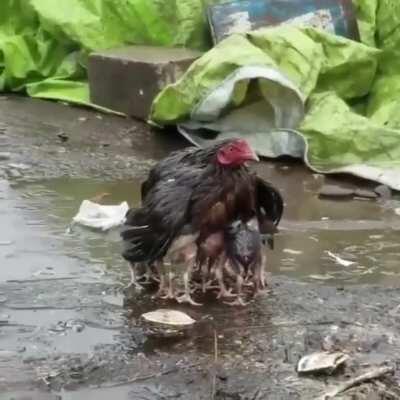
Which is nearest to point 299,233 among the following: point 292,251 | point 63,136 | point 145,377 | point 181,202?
point 292,251

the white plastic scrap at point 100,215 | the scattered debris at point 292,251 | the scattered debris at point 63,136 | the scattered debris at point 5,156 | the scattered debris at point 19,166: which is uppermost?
the white plastic scrap at point 100,215

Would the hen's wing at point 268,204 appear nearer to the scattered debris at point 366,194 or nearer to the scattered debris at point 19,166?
the scattered debris at point 366,194

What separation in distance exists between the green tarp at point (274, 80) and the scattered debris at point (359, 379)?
2.62 meters

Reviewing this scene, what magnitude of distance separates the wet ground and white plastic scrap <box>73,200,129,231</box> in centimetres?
7

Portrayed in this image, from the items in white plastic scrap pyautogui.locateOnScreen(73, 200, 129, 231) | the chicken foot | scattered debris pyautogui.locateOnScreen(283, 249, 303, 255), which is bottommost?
scattered debris pyautogui.locateOnScreen(283, 249, 303, 255)

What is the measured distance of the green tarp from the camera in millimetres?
6953

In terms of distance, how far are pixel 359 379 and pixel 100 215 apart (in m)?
2.16

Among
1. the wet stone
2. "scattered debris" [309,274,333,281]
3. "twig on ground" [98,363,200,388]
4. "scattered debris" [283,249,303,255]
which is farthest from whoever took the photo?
"scattered debris" [283,249,303,255]

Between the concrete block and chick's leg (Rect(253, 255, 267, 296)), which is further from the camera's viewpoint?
the concrete block

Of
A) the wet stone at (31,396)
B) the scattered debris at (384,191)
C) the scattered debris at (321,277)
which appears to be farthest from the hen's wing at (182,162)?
the scattered debris at (384,191)

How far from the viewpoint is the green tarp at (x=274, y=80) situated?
6.95m

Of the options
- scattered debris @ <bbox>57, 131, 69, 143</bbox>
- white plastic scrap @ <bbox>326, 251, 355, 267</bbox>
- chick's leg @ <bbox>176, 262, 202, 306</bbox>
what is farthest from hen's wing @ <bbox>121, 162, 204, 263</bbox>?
scattered debris @ <bbox>57, 131, 69, 143</bbox>

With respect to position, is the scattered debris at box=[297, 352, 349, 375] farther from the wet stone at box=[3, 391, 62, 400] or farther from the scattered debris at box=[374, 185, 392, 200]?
the scattered debris at box=[374, 185, 392, 200]

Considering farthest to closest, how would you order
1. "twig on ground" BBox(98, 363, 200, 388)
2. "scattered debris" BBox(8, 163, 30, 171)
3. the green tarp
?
the green tarp → "scattered debris" BBox(8, 163, 30, 171) → "twig on ground" BBox(98, 363, 200, 388)
